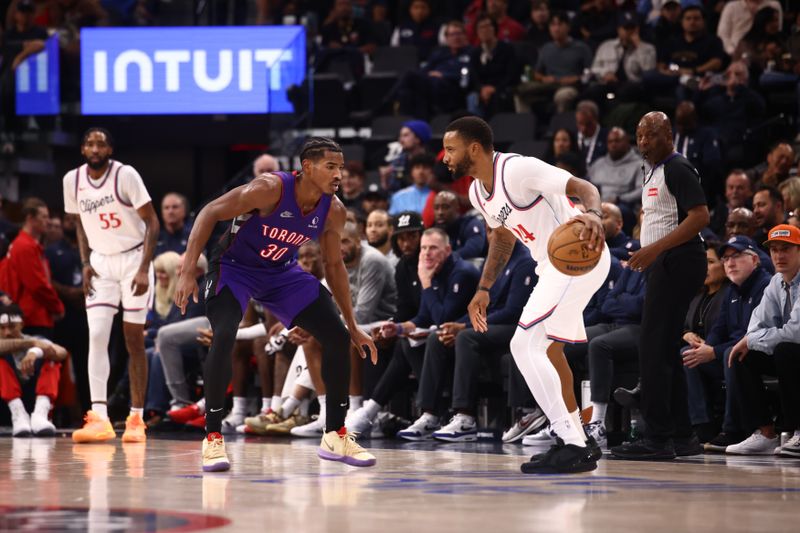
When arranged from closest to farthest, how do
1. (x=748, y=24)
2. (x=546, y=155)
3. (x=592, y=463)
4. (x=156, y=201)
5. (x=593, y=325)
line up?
(x=592, y=463) → (x=593, y=325) → (x=546, y=155) → (x=748, y=24) → (x=156, y=201)

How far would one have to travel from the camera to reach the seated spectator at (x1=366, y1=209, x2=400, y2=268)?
10562mm

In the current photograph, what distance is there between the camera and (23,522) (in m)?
4.34

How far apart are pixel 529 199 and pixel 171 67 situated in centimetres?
1024

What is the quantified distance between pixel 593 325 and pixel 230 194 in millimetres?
3491

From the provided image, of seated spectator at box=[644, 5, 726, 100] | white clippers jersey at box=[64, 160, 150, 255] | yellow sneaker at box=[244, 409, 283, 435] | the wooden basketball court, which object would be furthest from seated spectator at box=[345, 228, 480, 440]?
seated spectator at box=[644, 5, 726, 100]

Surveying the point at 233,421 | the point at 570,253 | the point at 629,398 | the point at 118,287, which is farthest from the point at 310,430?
the point at 570,253

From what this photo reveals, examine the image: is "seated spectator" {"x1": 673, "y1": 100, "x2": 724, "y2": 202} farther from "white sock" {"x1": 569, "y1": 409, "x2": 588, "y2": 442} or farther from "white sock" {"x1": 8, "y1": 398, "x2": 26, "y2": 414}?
"white sock" {"x1": 8, "y1": 398, "x2": 26, "y2": 414}

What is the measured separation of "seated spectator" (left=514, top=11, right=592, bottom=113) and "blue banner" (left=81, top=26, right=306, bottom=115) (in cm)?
315

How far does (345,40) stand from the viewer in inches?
634

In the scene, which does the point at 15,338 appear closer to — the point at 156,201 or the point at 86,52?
the point at 86,52

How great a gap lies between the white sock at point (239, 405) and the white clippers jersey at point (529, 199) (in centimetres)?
465

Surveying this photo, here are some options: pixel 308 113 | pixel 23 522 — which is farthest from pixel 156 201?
pixel 23 522

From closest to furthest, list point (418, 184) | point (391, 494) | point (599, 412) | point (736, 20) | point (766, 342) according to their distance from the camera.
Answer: point (391, 494) < point (766, 342) < point (599, 412) < point (418, 184) < point (736, 20)

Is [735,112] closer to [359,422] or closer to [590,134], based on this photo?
[590,134]
